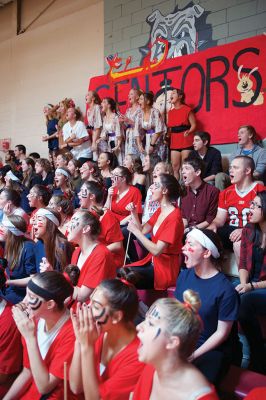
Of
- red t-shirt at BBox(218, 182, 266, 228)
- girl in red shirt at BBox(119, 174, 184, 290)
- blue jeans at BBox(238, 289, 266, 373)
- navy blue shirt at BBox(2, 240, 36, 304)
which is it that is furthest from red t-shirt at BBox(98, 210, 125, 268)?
blue jeans at BBox(238, 289, 266, 373)

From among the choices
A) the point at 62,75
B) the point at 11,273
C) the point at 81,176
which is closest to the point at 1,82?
the point at 62,75

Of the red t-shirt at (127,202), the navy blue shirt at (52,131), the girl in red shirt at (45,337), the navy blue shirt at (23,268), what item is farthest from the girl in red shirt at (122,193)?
the navy blue shirt at (52,131)

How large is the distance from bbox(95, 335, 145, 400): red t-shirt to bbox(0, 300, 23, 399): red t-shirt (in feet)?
2.23

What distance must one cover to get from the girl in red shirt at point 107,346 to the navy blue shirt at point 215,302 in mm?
413

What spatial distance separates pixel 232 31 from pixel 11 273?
4154 mm

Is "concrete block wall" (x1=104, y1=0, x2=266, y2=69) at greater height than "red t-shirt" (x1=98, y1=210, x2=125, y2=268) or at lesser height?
greater

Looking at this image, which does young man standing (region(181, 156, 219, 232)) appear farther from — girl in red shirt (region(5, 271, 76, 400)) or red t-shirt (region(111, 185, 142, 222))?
girl in red shirt (region(5, 271, 76, 400))

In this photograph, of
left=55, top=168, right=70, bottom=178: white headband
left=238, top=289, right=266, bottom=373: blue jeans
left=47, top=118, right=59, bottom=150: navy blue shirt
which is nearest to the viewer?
left=238, top=289, right=266, bottom=373: blue jeans

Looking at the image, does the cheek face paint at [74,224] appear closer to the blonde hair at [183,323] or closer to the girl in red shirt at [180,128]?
the blonde hair at [183,323]

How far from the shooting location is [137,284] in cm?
289

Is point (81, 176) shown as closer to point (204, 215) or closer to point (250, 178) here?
point (204, 215)

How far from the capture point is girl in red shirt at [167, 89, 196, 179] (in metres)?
5.39

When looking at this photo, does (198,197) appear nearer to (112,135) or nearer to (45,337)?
(45,337)

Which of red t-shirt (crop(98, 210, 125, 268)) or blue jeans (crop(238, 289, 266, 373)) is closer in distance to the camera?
blue jeans (crop(238, 289, 266, 373))
